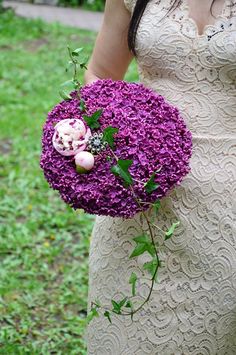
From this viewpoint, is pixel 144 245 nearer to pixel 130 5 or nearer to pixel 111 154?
pixel 111 154

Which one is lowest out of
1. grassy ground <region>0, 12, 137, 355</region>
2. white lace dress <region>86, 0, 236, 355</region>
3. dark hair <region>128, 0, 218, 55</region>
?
grassy ground <region>0, 12, 137, 355</region>

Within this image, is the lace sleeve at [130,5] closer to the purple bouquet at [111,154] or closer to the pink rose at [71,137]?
the purple bouquet at [111,154]

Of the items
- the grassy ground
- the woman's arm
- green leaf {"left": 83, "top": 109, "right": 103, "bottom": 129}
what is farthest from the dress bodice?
the grassy ground

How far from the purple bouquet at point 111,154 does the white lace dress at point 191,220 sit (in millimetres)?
193

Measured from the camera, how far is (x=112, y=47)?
2.28m

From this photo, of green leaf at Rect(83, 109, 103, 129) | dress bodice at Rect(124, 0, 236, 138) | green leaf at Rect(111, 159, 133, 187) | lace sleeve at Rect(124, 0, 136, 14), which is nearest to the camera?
green leaf at Rect(111, 159, 133, 187)

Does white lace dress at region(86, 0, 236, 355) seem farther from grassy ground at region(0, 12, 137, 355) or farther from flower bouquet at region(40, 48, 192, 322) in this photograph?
grassy ground at region(0, 12, 137, 355)

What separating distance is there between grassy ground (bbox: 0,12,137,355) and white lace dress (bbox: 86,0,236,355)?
1.54m

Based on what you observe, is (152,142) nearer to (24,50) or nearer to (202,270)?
(202,270)

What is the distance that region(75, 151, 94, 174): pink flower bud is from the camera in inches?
69.7

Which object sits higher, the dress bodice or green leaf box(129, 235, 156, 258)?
the dress bodice

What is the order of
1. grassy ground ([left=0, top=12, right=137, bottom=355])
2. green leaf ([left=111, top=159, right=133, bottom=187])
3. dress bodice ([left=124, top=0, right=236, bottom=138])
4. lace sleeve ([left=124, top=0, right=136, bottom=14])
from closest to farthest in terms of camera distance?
green leaf ([left=111, top=159, right=133, bottom=187])
dress bodice ([left=124, top=0, right=236, bottom=138])
lace sleeve ([left=124, top=0, right=136, bottom=14])
grassy ground ([left=0, top=12, right=137, bottom=355])

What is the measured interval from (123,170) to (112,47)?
676 mm

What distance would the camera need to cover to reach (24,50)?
10250 mm
